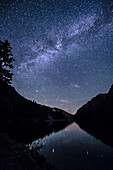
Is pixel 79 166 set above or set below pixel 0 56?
below

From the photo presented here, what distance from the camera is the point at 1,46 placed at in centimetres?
1591

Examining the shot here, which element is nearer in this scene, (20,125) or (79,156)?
(79,156)

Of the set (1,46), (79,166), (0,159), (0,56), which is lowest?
(79,166)

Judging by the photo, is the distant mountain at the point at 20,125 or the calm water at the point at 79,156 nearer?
the calm water at the point at 79,156

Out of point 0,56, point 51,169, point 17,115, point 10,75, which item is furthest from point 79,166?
point 17,115

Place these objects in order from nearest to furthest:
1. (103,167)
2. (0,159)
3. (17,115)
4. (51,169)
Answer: (0,159) → (51,169) → (103,167) → (17,115)

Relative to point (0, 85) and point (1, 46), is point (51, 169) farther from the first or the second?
point (1, 46)

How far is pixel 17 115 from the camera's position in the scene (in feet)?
399

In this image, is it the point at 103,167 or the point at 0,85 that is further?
the point at 0,85

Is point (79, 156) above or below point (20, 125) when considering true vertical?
above

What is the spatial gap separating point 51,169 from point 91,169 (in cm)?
346

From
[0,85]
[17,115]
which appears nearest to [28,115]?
[17,115]

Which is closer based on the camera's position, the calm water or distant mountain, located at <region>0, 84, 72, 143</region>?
the calm water

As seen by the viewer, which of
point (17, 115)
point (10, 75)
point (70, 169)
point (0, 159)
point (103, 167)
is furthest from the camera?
point (17, 115)
